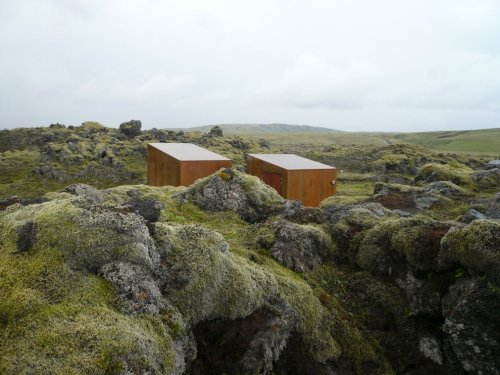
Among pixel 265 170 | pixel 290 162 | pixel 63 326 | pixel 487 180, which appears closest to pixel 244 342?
pixel 63 326

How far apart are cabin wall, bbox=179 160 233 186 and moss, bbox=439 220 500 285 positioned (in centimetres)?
2657

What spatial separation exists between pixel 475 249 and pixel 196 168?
92.3 feet

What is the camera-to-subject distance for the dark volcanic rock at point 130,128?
120 meters

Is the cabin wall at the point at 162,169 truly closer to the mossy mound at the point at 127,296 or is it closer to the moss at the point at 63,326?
the mossy mound at the point at 127,296

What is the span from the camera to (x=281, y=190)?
33844 mm

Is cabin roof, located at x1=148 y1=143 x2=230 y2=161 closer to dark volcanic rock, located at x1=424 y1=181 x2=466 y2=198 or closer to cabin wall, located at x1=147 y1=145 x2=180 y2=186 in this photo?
cabin wall, located at x1=147 y1=145 x2=180 y2=186

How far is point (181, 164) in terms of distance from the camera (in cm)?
3562

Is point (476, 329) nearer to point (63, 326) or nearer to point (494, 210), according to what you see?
point (63, 326)

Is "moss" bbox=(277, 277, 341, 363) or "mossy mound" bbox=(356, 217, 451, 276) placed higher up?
"mossy mound" bbox=(356, 217, 451, 276)

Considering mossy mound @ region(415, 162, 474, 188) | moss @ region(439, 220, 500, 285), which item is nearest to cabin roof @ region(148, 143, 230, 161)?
mossy mound @ region(415, 162, 474, 188)

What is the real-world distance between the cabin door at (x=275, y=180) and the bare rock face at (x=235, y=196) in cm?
1584

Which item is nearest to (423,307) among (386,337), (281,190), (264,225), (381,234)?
(386,337)

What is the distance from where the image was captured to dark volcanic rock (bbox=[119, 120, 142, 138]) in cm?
12050

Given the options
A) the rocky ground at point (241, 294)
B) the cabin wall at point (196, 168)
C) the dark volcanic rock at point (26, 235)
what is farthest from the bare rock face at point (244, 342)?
the cabin wall at point (196, 168)
